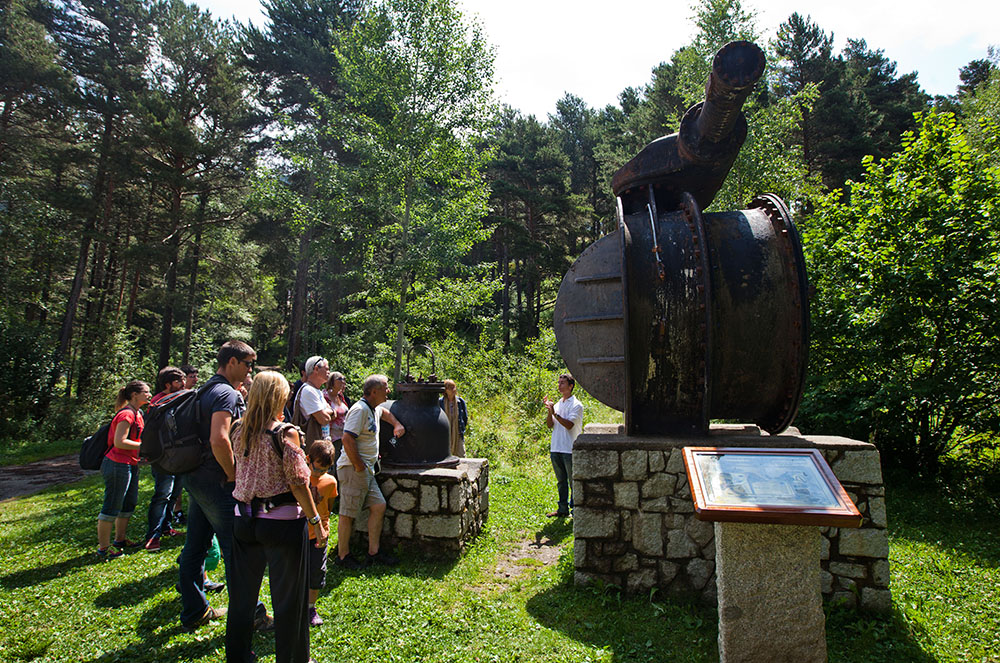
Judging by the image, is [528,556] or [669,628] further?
[528,556]

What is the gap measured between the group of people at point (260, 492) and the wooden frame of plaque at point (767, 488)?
7.01 ft

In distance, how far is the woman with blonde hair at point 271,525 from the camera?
302cm

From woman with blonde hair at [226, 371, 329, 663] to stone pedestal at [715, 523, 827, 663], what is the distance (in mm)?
2244

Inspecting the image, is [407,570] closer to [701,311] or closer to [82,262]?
[701,311]

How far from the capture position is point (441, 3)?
12570mm

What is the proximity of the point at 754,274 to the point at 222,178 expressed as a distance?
21.0m

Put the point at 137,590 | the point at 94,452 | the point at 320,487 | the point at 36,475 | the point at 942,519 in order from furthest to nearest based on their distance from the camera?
1. the point at 36,475
2. the point at 942,519
3. the point at 94,452
4. the point at 137,590
5. the point at 320,487

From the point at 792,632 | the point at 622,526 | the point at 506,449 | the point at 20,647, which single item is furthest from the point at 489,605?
the point at 506,449

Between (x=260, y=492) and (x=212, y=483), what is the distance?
100 cm

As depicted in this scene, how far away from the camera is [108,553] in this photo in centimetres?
546

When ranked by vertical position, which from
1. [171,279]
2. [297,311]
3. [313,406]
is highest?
[171,279]

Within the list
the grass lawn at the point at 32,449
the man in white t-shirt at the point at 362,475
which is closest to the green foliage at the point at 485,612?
the man in white t-shirt at the point at 362,475

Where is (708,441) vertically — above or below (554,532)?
above

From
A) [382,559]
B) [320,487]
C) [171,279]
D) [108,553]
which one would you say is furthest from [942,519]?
[171,279]
